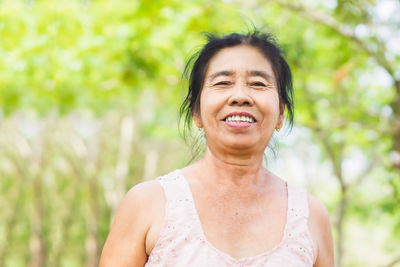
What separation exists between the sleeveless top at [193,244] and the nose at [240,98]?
0.35 metres

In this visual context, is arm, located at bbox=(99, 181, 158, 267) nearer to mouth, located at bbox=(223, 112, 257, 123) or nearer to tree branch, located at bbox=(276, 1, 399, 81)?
mouth, located at bbox=(223, 112, 257, 123)

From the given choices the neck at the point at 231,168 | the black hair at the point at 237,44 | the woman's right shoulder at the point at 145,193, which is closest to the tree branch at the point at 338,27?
the black hair at the point at 237,44

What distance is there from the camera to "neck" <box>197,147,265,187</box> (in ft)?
5.73

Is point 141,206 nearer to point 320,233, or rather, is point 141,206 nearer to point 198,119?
point 198,119

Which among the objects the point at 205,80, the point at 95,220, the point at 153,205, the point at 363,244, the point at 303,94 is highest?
the point at 205,80

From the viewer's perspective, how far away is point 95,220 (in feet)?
47.6

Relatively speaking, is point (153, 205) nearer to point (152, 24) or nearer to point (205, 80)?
point (205, 80)

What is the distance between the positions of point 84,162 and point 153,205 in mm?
13959

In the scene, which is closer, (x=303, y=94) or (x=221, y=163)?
(x=221, y=163)

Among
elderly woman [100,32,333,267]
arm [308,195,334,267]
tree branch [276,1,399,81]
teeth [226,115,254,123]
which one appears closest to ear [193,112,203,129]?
elderly woman [100,32,333,267]

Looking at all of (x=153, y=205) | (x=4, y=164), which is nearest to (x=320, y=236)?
(x=153, y=205)

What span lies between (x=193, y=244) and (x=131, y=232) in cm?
21

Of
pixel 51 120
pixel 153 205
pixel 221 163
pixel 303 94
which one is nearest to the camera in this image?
pixel 153 205

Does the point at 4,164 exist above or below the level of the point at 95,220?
above
